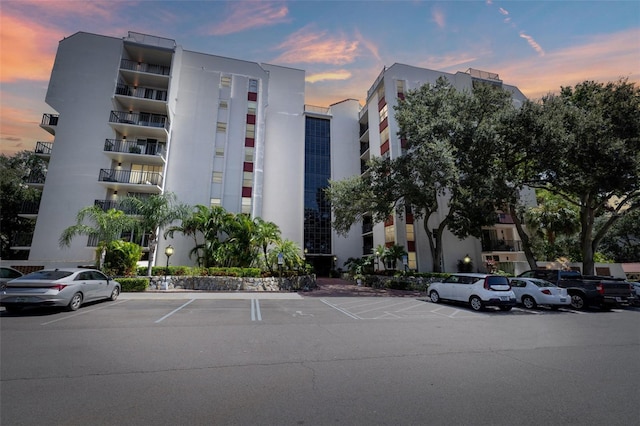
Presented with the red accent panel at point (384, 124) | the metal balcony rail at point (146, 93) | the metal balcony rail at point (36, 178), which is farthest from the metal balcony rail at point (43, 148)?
the red accent panel at point (384, 124)

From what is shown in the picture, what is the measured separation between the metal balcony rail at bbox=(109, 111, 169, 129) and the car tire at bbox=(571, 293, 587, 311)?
3176 cm

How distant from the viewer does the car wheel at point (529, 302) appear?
44.8 ft

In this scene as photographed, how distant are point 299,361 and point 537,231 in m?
30.2

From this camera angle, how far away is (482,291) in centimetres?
1224

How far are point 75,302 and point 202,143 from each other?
2026cm

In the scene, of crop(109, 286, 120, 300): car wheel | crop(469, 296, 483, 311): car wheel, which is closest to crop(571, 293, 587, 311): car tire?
crop(469, 296, 483, 311): car wheel

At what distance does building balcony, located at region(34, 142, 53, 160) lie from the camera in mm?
22938

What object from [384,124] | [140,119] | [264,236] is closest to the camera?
[264,236]

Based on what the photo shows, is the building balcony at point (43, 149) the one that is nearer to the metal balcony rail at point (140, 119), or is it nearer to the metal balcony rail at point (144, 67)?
the metal balcony rail at point (140, 119)

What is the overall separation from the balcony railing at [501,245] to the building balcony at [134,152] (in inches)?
1311

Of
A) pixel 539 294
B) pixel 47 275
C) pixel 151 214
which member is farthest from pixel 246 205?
pixel 539 294

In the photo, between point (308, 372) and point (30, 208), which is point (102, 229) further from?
point (308, 372)

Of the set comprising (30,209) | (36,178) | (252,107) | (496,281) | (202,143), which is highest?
(252,107)

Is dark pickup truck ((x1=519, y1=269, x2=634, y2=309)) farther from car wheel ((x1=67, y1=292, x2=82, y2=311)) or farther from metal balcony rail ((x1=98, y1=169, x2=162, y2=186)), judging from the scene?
metal balcony rail ((x1=98, y1=169, x2=162, y2=186))
